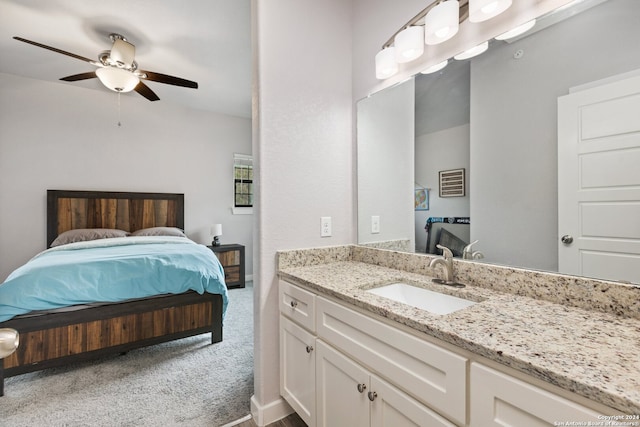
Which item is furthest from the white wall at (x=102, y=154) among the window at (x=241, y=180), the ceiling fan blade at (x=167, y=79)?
the ceiling fan blade at (x=167, y=79)

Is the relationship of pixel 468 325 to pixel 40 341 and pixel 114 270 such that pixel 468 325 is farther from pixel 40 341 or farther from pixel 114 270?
pixel 40 341

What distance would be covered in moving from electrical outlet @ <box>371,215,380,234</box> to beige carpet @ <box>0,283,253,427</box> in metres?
1.34

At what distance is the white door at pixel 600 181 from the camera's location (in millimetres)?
893

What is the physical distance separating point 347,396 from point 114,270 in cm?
206

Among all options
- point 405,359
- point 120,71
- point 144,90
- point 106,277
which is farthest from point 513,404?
point 144,90

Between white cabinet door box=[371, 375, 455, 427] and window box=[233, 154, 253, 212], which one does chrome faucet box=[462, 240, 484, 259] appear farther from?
window box=[233, 154, 253, 212]

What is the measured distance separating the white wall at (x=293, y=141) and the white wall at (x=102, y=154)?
11.0 feet

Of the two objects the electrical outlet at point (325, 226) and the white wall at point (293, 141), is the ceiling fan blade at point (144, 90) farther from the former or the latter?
the electrical outlet at point (325, 226)

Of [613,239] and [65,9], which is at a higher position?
[65,9]

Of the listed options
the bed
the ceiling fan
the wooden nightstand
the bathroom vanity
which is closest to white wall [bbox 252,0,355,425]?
the bathroom vanity

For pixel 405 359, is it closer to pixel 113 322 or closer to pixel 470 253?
pixel 470 253

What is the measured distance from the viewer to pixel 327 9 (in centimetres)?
183

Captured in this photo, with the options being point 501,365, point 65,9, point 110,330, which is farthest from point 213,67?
point 501,365

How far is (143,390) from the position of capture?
6.33 ft
